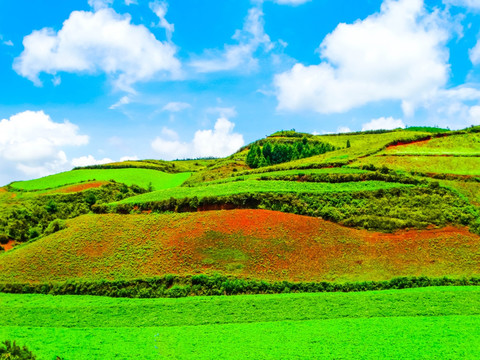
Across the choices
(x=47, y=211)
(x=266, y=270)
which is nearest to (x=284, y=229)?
(x=266, y=270)

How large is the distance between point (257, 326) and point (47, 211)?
4398 cm

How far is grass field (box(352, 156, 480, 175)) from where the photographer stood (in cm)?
4638

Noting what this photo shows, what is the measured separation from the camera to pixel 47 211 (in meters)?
51.8

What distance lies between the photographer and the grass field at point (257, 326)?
1697cm

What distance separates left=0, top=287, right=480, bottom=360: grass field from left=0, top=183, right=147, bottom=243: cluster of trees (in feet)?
58.3

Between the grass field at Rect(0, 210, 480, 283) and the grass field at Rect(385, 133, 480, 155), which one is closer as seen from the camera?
the grass field at Rect(0, 210, 480, 283)

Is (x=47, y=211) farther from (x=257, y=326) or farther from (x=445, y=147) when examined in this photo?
(x=445, y=147)

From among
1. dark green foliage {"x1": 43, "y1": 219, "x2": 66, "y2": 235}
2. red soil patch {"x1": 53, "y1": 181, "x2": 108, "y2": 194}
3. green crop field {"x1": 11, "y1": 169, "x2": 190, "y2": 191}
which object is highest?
green crop field {"x1": 11, "y1": 169, "x2": 190, "y2": 191}

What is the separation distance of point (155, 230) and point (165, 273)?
765 cm

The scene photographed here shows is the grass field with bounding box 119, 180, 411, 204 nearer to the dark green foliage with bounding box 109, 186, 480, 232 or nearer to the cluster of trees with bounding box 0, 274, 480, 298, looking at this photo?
the dark green foliage with bounding box 109, 186, 480, 232

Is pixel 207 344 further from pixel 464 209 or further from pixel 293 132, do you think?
pixel 293 132

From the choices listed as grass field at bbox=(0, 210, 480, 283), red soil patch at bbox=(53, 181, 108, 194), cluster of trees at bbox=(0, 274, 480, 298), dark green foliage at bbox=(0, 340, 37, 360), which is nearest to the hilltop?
grass field at bbox=(0, 210, 480, 283)

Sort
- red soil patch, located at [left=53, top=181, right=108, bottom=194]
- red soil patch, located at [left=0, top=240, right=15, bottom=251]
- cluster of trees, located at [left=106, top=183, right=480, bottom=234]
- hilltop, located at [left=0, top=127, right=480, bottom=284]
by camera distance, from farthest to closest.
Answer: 1. red soil patch, located at [left=53, top=181, right=108, bottom=194]
2. red soil patch, located at [left=0, top=240, right=15, bottom=251]
3. cluster of trees, located at [left=106, top=183, right=480, bottom=234]
4. hilltop, located at [left=0, top=127, right=480, bottom=284]

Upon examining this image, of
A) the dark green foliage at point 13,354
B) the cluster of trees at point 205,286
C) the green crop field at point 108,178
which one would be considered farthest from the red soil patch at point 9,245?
the dark green foliage at point 13,354
